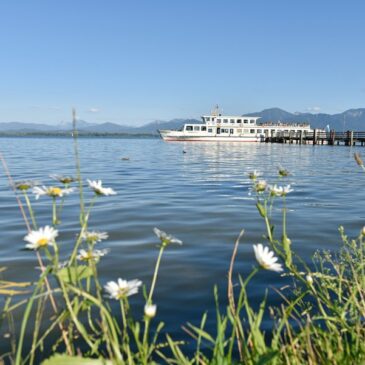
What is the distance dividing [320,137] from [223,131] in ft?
48.9

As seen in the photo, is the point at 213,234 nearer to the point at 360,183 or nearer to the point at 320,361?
the point at 320,361

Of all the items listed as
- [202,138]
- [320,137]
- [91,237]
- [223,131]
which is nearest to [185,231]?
[91,237]

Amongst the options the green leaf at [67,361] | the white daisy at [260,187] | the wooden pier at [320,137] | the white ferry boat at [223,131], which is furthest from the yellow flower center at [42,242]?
the white ferry boat at [223,131]

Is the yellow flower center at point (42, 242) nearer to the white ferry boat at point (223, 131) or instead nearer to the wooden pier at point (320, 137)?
the wooden pier at point (320, 137)

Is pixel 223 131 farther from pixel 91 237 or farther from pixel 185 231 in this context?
pixel 91 237

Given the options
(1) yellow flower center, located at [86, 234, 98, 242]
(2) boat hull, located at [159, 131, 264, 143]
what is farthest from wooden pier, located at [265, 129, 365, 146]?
(1) yellow flower center, located at [86, 234, 98, 242]

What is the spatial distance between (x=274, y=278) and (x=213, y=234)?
1.86 m

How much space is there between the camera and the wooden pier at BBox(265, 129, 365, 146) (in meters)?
49.6

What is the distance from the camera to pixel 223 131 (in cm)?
6538

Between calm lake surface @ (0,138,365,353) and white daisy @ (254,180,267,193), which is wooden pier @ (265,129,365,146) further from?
white daisy @ (254,180,267,193)

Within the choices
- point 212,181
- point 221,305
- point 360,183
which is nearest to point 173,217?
point 221,305

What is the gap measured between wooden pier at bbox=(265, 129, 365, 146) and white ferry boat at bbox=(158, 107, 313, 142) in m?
0.53

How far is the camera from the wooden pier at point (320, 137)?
49584 mm

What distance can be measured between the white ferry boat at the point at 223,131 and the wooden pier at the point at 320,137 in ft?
1.74
